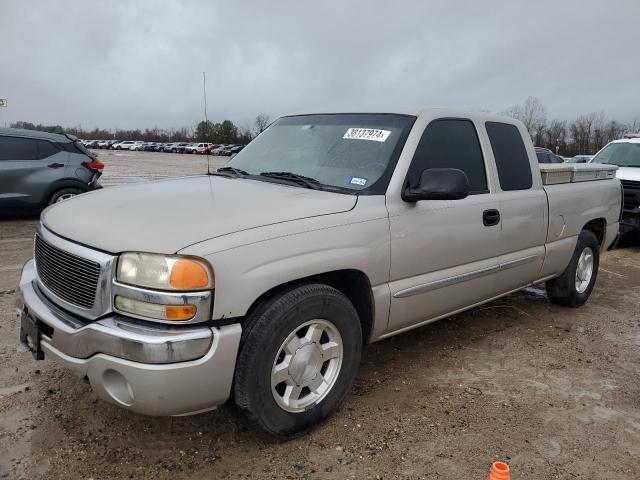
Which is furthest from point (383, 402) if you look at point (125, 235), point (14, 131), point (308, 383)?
point (14, 131)

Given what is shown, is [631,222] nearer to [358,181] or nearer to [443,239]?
[443,239]

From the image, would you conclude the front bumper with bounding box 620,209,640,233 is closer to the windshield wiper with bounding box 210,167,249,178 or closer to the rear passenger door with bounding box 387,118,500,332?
the rear passenger door with bounding box 387,118,500,332

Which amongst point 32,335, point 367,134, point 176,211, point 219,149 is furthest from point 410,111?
point 219,149

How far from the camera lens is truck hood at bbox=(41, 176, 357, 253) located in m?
2.44

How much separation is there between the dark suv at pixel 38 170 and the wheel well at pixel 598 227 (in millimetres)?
7705

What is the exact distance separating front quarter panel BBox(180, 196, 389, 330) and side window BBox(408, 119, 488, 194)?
525mm

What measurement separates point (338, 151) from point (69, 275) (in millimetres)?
1792

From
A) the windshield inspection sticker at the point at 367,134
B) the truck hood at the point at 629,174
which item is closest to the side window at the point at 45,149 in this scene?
the windshield inspection sticker at the point at 367,134

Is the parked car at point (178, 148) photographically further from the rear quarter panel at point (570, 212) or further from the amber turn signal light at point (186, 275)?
the amber turn signal light at point (186, 275)

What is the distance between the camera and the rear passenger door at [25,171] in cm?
878

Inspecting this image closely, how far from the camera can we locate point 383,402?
3352mm

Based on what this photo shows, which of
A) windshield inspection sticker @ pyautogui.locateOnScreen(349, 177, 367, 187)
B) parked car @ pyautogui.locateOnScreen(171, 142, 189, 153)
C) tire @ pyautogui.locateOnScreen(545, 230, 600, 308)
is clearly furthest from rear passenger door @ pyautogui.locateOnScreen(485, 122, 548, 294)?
parked car @ pyautogui.locateOnScreen(171, 142, 189, 153)

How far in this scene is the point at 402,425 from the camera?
3.09 m

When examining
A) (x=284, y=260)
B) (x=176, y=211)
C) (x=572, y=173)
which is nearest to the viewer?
(x=284, y=260)
